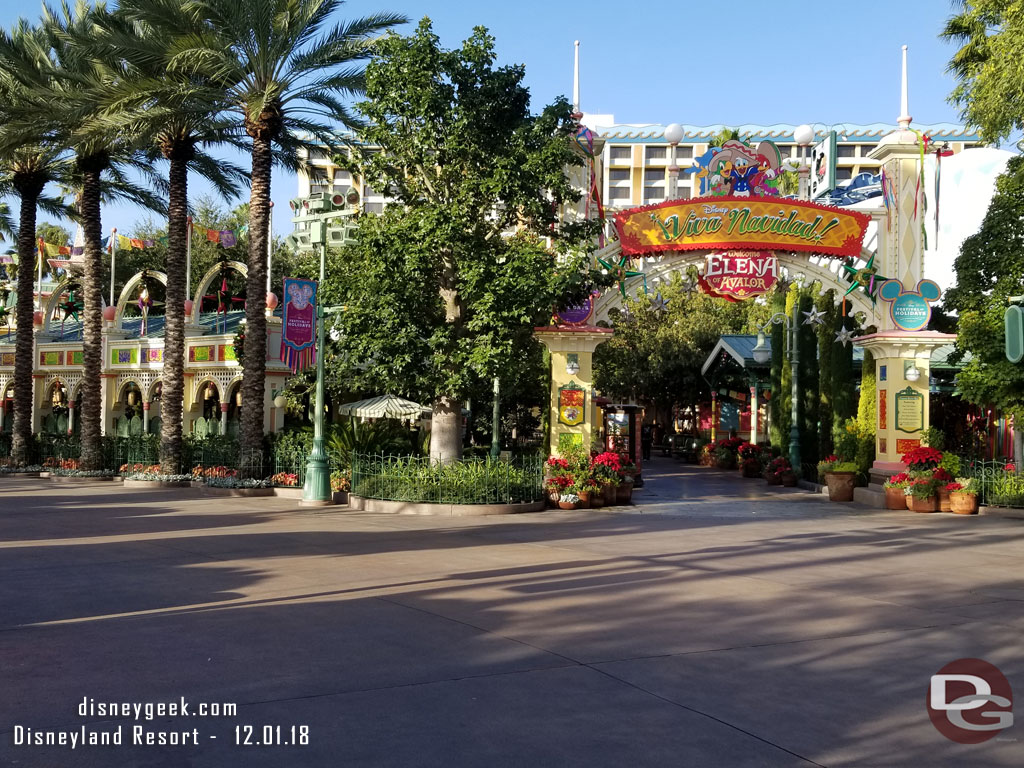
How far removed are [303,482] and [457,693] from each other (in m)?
18.1

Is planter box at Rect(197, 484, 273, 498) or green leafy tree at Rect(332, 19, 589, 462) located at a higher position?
green leafy tree at Rect(332, 19, 589, 462)

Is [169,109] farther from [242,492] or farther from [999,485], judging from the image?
[999,485]

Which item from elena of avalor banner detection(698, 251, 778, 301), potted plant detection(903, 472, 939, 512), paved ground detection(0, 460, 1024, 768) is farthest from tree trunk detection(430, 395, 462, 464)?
potted plant detection(903, 472, 939, 512)

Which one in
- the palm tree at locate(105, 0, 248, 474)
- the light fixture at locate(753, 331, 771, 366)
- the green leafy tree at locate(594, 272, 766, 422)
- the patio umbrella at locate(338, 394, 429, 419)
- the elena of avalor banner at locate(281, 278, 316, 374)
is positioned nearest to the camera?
the palm tree at locate(105, 0, 248, 474)

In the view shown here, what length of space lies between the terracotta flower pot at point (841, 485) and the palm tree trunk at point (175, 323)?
55.5 ft

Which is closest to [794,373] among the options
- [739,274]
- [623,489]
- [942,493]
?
[739,274]

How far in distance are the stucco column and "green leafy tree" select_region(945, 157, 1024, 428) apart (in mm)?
8093

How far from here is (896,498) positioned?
22125mm

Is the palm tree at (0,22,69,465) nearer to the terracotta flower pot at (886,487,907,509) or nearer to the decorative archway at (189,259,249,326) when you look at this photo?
the decorative archway at (189,259,249,326)

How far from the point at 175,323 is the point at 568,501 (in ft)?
39.8

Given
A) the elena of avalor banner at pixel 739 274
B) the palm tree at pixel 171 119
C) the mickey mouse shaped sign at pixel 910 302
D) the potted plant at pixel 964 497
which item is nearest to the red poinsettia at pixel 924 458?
the potted plant at pixel 964 497

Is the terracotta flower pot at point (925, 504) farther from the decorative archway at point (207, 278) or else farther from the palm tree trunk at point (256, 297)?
the decorative archway at point (207, 278)

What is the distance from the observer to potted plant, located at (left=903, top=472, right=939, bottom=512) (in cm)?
2138

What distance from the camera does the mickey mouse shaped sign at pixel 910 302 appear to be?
77.8ft
